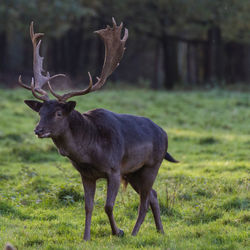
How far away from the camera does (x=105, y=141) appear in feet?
20.8

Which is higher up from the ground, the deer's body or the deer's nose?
the deer's nose

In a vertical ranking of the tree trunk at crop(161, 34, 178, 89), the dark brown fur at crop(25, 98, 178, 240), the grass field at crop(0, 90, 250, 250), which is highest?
the dark brown fur at crop(25, 98, 178, 240)

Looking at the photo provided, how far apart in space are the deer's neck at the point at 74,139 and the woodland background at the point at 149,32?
1969 cm

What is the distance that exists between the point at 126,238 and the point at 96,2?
2353cm

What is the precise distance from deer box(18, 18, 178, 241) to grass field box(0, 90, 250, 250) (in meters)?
0.47

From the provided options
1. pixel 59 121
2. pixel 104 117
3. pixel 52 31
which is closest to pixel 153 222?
pixel 104 117

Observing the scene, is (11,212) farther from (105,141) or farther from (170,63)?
(170,63)

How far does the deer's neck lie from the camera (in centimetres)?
614

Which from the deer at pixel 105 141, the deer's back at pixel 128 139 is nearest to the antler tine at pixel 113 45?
the deer at pixel 105 141

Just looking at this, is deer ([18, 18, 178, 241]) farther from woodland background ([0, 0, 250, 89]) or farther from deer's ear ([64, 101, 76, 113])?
woodland background ([0, 0, 250, 89])

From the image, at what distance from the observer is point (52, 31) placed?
27.7 m

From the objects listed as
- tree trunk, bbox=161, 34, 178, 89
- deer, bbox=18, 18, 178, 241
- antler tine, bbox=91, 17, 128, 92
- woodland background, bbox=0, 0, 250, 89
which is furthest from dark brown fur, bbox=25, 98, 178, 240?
tree trunk, bbox=161, 34, 178, 89

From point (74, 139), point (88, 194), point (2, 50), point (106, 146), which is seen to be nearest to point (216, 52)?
point (2, 50)

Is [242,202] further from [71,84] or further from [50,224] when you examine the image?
[71,84]
